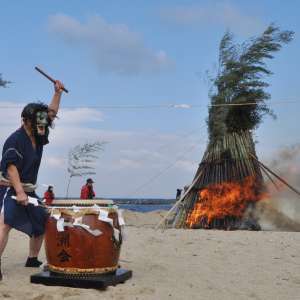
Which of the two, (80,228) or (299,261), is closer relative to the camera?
(80,228)

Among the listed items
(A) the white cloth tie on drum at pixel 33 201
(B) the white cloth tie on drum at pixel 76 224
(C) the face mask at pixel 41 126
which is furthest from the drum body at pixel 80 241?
(C) the face mask at pixel 41 126

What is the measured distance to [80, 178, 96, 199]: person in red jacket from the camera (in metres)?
13.0

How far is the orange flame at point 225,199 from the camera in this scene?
11.8 m

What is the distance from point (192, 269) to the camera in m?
5.70

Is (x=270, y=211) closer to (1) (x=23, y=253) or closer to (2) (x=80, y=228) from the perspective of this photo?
(1) (x=23, y=253)

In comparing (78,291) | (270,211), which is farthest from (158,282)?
(270,211)

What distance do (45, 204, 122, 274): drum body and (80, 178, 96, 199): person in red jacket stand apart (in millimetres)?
8166

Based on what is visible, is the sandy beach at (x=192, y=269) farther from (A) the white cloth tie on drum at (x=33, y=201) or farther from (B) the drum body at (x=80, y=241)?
(A) the white cloth tie on drum at (x=33, y=201)

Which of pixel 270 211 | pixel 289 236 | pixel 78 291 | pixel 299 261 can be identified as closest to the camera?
pixel 78 291

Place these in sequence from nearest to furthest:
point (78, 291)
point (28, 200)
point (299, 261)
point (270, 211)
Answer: point (78, 291) < point (28, 200) < point (299, 261) < point (270, 211)

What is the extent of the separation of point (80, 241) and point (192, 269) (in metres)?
1.56

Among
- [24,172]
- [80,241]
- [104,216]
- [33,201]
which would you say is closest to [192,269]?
[104,216]

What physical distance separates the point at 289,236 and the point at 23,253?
4.69 m

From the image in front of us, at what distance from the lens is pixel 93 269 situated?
4.71 metres
